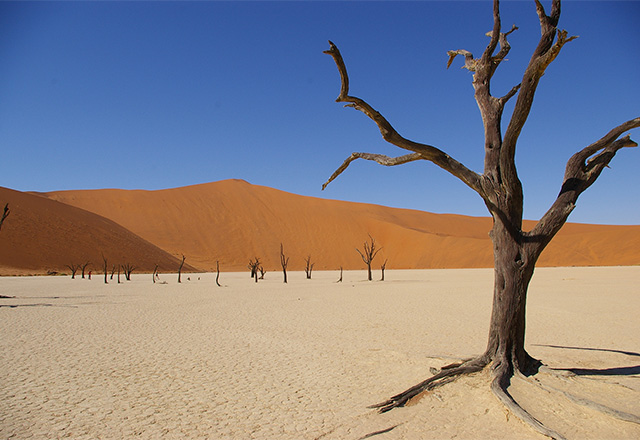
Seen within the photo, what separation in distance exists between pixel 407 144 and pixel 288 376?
368 centimetres

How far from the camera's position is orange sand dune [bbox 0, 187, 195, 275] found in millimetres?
41156

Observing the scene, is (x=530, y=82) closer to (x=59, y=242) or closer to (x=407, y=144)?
(x=407, y=144)

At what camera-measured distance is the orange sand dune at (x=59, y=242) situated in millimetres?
41156

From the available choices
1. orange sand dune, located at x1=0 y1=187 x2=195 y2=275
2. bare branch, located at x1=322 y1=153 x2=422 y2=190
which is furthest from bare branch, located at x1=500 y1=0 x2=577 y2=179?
orange sand dune, located at x1=0 y1=187 x2=195 y2=275

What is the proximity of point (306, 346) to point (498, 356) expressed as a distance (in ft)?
13.3

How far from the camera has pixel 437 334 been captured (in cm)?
930

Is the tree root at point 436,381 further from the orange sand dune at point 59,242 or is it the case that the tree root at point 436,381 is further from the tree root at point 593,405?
the orange sand dune at point 59,242

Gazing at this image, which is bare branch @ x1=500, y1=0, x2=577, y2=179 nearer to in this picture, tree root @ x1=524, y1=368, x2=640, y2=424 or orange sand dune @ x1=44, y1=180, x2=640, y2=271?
tree root @ x1=524, y1=368, x2=640, y2=424

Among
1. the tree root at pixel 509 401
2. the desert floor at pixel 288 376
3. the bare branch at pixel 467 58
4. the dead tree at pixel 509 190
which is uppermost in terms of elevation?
the bare branch at pixel 467 58

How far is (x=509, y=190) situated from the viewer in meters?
4.87

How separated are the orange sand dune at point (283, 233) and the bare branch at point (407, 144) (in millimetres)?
53464

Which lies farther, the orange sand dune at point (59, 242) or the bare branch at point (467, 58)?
the orange sand dune at point (59, 242)

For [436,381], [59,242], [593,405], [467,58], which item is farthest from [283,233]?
[593,405]

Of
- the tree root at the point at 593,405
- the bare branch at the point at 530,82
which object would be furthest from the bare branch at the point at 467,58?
the tree root at the point at 593,405
